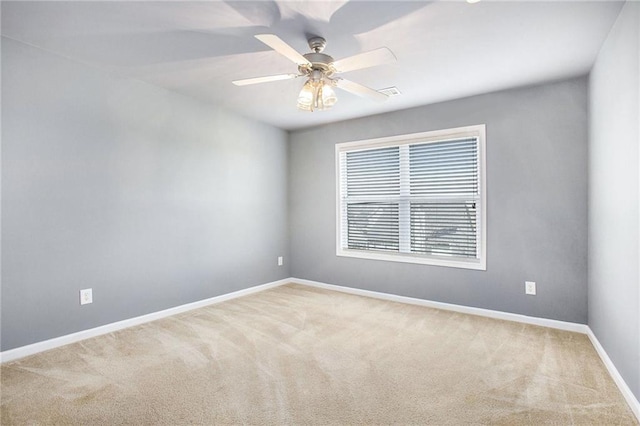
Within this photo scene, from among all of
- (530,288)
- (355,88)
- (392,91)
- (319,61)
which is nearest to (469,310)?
(530,288)

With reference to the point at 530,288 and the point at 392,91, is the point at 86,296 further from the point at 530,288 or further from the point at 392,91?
the point at 530,288

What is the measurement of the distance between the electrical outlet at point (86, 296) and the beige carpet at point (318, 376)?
0.34m

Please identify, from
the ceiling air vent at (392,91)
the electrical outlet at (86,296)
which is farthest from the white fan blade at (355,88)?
the electrical outlet at (86,296)

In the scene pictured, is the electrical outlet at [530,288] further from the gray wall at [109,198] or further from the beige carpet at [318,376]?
the gray wall at [109,198]

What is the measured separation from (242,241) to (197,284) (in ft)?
2.64

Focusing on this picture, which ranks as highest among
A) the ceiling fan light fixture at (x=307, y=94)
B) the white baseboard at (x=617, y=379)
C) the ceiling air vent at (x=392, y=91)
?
the ceiling air vent at (x=392, y=91)

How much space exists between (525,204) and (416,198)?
3.73 ft

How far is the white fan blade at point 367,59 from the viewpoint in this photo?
1962 millimetres

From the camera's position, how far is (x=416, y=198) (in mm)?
4008

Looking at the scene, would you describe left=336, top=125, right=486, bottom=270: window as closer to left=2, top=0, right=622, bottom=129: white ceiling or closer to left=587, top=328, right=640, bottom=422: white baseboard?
left=2, top=0, right=622, bottom=129: white ceiling

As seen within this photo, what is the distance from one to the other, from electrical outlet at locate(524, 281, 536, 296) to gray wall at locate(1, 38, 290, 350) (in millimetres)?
3177

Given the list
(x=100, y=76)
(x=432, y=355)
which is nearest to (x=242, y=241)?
(x=100, y=76)

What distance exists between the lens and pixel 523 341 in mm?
2801

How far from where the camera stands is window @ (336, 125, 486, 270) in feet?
11.9
